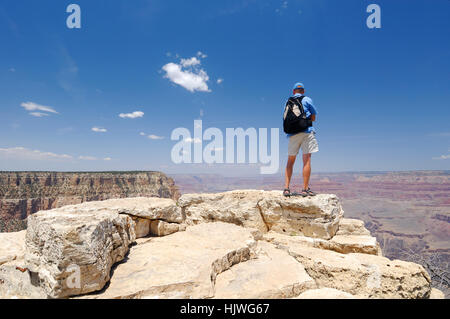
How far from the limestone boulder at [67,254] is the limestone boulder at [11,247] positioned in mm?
701

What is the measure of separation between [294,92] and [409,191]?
208883mm

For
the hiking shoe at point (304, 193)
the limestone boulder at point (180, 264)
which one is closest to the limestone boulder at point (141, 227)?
the limestone boulder at point (180, 264)

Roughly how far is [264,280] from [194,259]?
109cm

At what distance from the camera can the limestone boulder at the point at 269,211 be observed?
4.89 meters

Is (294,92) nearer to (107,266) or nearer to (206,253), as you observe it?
(206,253)

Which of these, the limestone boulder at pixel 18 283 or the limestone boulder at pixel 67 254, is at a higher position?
the limestone boulder at pixel 67 254

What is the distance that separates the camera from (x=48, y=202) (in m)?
59.8

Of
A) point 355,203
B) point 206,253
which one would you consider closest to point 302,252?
point 206,253

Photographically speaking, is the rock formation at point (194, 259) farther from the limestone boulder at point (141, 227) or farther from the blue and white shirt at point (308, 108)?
the blue and white shirt at point (308, 108)

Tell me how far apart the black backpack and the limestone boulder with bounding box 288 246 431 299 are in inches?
114

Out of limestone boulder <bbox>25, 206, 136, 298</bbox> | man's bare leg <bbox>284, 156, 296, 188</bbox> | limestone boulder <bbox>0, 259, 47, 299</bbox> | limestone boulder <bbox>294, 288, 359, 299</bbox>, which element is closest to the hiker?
man's bare leg <bbox>284, 156, 296, 188</bbox>

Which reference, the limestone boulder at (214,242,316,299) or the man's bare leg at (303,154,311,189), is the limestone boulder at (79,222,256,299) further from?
the man's bare leg at (303,154,311,189)

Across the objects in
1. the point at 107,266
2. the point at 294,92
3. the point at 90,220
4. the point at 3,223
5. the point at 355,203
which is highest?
the point at 294,92
